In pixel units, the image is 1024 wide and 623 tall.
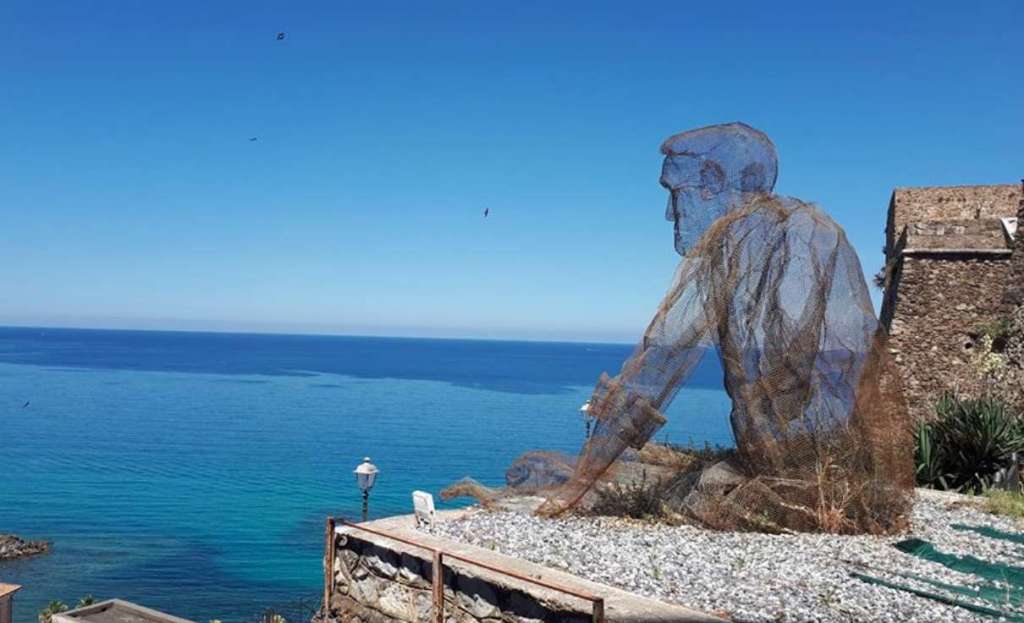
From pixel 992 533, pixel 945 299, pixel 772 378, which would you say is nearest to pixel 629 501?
pixel 772 378

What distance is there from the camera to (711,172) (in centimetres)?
839

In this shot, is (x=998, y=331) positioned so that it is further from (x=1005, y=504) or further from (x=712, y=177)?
(x=712, y=177)

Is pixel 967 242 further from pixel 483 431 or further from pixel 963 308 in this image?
pixel 483 431

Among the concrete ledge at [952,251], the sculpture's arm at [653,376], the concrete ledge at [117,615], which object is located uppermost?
the concrete ledge at [952,251]

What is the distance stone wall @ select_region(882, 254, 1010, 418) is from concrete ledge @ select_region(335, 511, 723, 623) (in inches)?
366

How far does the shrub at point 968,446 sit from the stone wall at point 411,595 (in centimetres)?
715

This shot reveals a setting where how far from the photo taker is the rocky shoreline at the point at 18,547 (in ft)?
56.9

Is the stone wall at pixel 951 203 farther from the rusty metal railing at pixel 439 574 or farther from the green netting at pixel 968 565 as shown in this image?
the rusty metal railing at pixel 439 574

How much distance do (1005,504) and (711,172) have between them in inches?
193

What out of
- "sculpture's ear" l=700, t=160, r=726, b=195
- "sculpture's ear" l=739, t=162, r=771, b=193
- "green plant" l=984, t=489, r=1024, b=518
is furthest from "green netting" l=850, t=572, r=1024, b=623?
"sculpture's ear" l=700, t=160, r=726, b=195

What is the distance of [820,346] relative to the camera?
8008 millimetres

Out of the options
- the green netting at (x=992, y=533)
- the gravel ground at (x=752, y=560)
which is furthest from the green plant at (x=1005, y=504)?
the green netting at (x=992, y=533)

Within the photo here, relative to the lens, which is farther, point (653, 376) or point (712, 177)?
point (712, 177)

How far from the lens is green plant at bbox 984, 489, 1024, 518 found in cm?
858
